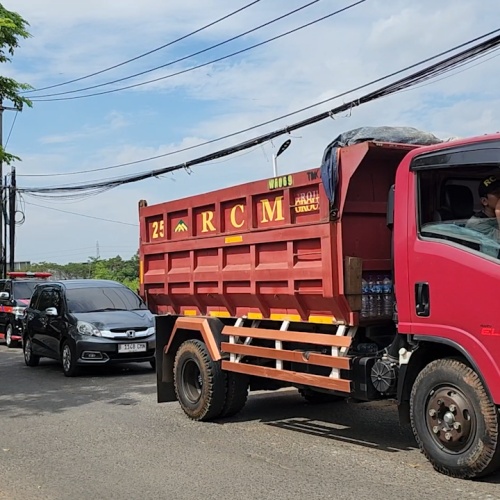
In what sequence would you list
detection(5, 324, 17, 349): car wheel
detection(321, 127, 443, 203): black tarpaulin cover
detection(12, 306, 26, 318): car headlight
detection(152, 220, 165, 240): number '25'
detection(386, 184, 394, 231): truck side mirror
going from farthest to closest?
1. detection(5, 324, 17, 349): car wheel
2. detection(12, 306, 26, 318): car headlight
3. detection(152, 220, 165, 240): number '25'
4. detection(321, 127, 443, 203): black tarpaulin cover
5. detection(386, 184, 394, 231): truck side mirror

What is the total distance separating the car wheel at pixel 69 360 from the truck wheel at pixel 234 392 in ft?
15.6

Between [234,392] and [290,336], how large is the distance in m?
1.42

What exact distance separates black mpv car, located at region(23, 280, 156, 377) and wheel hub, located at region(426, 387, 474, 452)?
6729 millimetres

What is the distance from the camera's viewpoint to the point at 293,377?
22.0ft

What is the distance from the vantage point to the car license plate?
11805 mm

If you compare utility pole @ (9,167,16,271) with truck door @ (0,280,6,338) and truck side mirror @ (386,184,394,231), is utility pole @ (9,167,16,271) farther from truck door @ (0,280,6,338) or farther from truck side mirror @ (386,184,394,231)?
truck side mirror @ (386,184,394,231)

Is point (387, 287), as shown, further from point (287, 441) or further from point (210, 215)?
point (210, 215)

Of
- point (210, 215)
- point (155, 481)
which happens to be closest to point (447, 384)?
point (155, 481)

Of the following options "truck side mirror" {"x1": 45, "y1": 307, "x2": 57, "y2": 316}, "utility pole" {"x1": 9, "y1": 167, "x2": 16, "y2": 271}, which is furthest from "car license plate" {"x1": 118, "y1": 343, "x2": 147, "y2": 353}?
"utility pole" {"x1": 9, "y1": 167, "x2": 16, "y2": 271}

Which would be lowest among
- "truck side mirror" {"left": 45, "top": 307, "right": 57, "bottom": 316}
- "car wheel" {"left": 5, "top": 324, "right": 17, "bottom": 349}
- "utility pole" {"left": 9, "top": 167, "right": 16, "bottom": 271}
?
"car wheel" {"left": 5, "top": 324, "right": 17, "bottom": 349}

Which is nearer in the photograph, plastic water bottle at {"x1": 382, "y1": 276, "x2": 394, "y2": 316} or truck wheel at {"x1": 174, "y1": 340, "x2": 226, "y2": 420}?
plastic water bottle at {"x1": 382, "y1": 276, "x2": 394, "y2": 316}

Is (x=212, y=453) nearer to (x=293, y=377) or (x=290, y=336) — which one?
(x=293, y=377)

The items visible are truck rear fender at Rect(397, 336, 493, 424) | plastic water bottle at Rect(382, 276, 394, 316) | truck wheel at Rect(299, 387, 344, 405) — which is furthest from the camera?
truck wheel at Rect(299, 387, 344, 405)

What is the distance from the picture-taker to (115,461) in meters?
6.17
